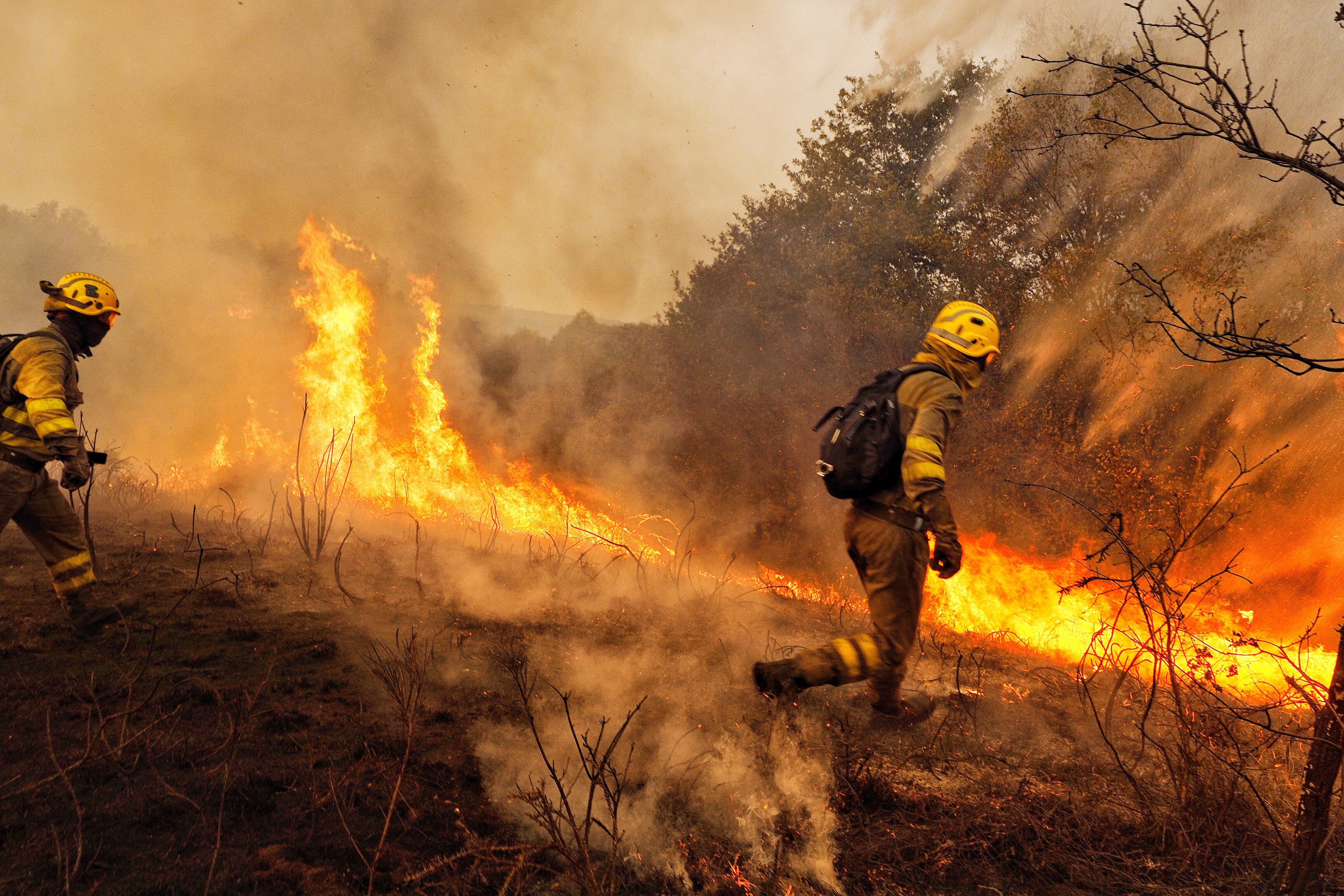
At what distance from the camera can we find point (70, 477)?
163 inches

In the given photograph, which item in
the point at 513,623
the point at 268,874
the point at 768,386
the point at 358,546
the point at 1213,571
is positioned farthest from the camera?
the point at 768,386

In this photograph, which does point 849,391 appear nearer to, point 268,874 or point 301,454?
point 301,454

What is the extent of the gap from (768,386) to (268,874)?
12637mm

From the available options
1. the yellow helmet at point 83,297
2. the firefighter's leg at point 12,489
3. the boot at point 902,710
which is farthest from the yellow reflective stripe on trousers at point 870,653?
the yellow helmet at point 83,297

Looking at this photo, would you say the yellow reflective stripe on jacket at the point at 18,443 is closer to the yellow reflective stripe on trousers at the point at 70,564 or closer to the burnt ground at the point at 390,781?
the yellow reflective stripe on trousers at the point at 70,564

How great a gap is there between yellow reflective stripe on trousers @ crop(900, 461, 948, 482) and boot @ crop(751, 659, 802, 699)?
1.04m

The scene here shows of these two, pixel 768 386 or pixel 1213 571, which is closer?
pixel 1213 571

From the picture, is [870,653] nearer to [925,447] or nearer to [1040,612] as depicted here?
[925,447]

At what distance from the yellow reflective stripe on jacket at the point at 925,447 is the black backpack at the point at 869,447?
77mm

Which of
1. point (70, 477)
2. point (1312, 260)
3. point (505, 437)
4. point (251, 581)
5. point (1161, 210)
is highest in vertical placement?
point (1161, 210)

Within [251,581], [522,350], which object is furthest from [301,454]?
[251,581]

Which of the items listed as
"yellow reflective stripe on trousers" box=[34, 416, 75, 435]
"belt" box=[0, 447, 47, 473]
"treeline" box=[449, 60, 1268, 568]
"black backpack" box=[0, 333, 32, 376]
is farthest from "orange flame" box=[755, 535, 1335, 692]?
"black backpack" box=[0, 333, 32, 376]

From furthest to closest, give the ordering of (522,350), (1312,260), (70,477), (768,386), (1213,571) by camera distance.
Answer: (522,350)
(768,386)
(1213,571)
(1312,260)
(70,477)

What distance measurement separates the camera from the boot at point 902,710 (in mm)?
3359
